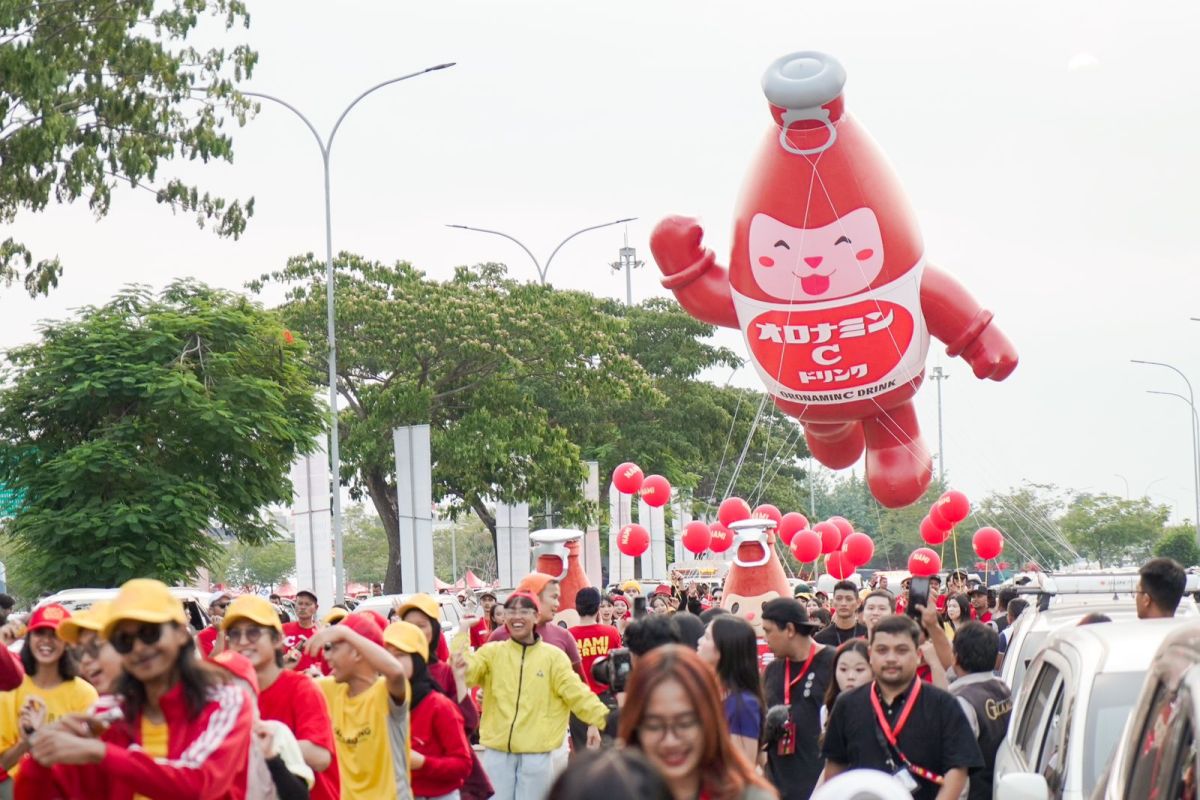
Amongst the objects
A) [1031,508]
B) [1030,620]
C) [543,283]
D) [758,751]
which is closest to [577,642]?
[1030,620]

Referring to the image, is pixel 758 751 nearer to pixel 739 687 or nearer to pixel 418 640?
pixel 739 687

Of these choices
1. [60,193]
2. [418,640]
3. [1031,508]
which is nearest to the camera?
[418,640]

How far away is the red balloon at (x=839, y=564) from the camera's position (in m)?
27.7

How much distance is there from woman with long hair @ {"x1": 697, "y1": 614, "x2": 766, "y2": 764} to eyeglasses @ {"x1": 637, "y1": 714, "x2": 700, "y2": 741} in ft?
8.70

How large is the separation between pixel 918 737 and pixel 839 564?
2113 centimetres

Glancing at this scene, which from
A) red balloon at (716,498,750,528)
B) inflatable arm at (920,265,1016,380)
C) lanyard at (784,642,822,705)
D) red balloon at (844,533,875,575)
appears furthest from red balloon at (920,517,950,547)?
lanyard at (784,642,822,705)

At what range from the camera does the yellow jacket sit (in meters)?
9.98

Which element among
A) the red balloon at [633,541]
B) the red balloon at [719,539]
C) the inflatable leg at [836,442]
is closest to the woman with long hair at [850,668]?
the inflatable leg at [836,442]

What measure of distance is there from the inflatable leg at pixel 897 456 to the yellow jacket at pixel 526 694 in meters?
9.66

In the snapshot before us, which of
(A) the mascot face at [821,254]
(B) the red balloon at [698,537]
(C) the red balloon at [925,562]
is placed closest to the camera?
(A) the mascot face at [821,254]

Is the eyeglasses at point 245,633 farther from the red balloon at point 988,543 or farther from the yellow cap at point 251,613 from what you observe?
the red balloon at point 988,543

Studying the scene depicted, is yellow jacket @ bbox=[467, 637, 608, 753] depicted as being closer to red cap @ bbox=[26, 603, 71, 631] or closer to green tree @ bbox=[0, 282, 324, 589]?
red cap @ bbox=[26, 603, 71, 631]

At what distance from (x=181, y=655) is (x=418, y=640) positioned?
305 cm

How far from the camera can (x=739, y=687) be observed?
22.5ft
